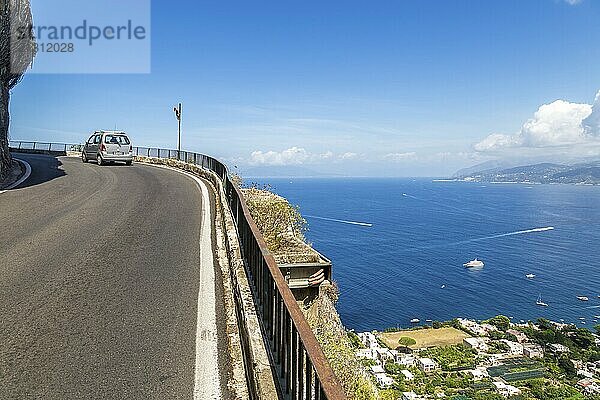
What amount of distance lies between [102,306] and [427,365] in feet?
106

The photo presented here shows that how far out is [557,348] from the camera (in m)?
37.9

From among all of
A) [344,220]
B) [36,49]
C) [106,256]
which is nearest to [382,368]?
Result: [106,256]

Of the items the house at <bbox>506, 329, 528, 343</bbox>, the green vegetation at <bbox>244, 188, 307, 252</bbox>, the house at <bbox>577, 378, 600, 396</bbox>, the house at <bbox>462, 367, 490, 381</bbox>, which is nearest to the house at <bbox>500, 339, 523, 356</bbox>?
the house at <bbox>506, 329, 528, 343</bbox>

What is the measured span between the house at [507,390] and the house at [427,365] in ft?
15.1

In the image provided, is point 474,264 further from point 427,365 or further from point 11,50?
point 11,50

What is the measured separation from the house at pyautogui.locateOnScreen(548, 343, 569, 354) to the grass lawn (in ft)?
23.3

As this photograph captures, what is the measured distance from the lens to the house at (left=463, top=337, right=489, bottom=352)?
37.8 m

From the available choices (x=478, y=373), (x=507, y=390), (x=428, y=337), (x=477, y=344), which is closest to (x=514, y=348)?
(x=477, y=344)

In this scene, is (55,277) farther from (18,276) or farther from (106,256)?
(106,256)

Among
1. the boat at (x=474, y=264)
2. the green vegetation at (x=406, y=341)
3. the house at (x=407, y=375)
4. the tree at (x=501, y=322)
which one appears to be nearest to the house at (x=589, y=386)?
the tree at (x=501, y=322)

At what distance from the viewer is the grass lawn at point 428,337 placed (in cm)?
3850

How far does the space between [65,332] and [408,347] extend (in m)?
36.4

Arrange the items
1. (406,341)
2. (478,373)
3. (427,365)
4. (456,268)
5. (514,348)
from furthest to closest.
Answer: (456,268)
(406,341)
(514,348)
(427,365)
(478,373)

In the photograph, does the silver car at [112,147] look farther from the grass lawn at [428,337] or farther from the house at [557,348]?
the house at [557,348]
